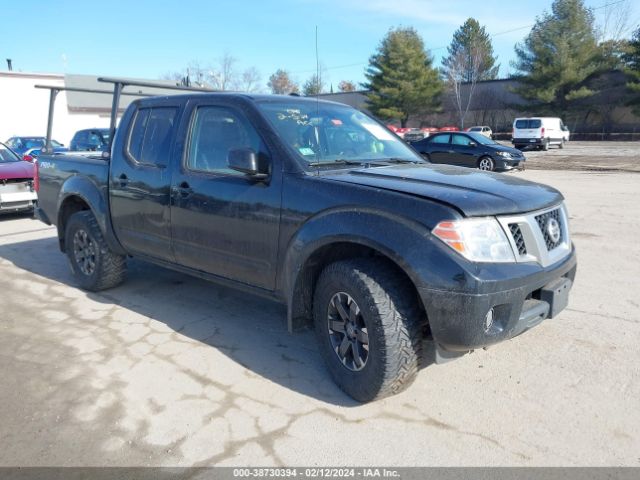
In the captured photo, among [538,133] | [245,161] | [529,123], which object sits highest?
[529,123]

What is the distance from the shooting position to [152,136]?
4617 mm

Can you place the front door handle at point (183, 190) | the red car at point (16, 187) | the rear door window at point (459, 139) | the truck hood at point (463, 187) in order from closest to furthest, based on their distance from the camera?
1. the truck hood at point (463, 187)
2. the front door handle at point (183, 190)
3. the red car at point (16, 187)
4. the rear door window at point (459, 139)

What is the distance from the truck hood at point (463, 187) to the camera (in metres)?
2.89

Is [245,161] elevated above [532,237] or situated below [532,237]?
above

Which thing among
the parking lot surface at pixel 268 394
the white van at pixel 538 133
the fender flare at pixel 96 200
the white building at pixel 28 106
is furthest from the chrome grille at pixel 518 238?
the white building at pixel 28 106

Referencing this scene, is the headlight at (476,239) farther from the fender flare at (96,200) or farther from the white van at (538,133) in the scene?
the white van at (538,133)

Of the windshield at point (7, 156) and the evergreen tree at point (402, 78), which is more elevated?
the evergreen tree at point (402, 78)

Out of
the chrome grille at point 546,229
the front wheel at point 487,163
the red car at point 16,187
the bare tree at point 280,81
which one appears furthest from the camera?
the bare tree at point 280,81

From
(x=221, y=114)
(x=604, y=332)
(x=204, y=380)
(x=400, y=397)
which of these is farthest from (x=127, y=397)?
(x=604, y=332)

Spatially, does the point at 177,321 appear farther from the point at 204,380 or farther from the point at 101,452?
the point at 101,452

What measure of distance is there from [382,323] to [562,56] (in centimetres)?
5060

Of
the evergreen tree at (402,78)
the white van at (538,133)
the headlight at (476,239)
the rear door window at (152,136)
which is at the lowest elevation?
the headlight at (476,239)

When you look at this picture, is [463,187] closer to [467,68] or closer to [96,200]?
[96,200]

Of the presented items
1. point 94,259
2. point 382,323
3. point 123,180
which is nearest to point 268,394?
point 382,323
